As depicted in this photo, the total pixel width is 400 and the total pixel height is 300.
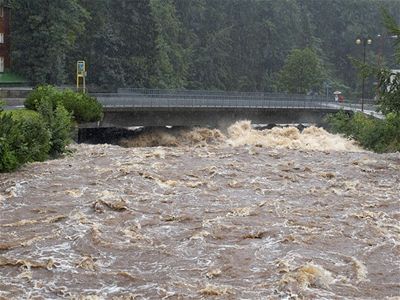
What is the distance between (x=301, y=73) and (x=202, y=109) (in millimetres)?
35539

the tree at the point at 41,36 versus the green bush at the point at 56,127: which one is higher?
the tree at the point at 41,36

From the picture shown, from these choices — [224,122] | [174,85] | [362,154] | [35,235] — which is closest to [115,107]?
[224,122]

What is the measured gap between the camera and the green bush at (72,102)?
30.4 meters

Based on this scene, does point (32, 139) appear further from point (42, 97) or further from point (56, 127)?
point (42, 97)


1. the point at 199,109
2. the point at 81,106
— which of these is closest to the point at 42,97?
the point at 81,106

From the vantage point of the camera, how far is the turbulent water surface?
1009 cm

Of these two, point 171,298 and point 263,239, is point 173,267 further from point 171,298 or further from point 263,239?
point 263,239

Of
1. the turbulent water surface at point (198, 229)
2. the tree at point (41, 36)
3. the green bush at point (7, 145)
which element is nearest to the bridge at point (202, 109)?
the tree at point (41, 36)

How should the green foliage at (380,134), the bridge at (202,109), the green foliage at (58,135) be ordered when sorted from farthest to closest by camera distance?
1. the bridge at (202,109)
2. the green foliage at (380,134)
3. the green foliage at (58,135)

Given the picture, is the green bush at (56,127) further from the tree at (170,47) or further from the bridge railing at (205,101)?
the tree at (170,47)

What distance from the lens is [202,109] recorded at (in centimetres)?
4288

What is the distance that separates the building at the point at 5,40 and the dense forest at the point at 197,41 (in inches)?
34.2

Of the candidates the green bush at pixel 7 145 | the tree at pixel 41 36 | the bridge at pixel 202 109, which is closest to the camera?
the green bush at pixel 7 145

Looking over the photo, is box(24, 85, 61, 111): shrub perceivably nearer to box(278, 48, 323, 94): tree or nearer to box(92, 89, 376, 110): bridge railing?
box(92, 89, 376, 110): bridge railing
